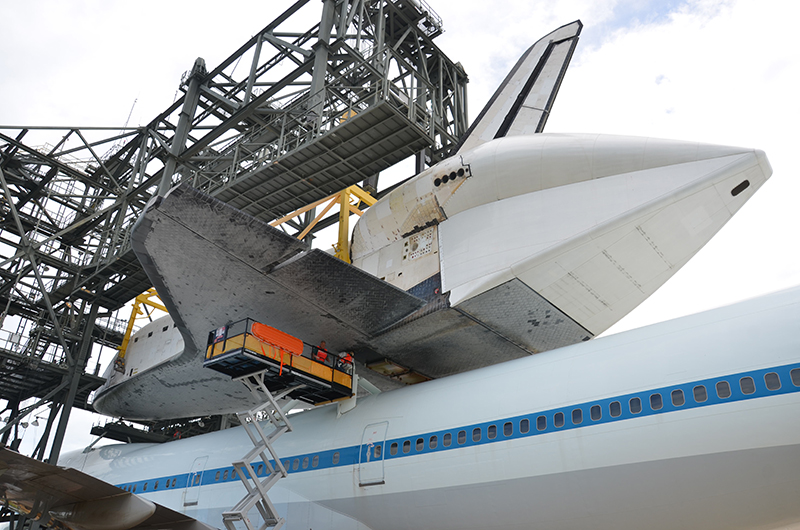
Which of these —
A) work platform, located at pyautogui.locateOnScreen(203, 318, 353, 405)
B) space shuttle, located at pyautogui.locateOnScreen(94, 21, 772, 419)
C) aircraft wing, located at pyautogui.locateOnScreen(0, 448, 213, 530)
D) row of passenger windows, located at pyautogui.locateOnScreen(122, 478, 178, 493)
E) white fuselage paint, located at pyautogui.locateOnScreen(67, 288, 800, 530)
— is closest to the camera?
white fuselage paint, located at pyautogui.locateOnScreen(67, 288, 800, 530)

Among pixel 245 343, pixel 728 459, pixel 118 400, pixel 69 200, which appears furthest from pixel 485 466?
pixel 69 200

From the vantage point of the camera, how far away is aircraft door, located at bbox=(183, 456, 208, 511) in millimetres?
13930

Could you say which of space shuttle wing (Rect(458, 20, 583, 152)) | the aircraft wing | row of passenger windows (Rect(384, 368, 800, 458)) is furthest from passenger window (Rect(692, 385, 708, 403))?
the aircraft wing

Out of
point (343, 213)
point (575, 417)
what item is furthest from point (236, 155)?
point (575, 417)

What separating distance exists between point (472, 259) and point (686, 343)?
13.9ft

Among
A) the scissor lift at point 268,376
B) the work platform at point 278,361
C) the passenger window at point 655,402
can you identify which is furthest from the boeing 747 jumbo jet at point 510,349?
the work platform at point 278,361

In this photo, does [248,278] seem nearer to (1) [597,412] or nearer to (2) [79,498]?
(2) [79,498]

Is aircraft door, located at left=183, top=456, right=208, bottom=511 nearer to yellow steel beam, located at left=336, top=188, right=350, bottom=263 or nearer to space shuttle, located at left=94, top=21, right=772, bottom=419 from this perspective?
space shuttle, located at left=94, top=21, right=772, bottom=419

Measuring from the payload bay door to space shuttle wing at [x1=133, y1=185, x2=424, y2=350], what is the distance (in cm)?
233

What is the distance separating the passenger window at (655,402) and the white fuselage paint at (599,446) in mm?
62

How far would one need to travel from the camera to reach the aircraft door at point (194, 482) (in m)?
13.9

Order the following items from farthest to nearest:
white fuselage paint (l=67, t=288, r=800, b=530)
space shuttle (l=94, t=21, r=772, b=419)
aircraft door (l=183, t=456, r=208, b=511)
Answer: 1. aircraft door (l=183, t=456, r=208, b=511)
2. space shuttle (l=94, t=21, r=772, b=419)
3. white fuselage paint (l=67, t=288, r=800, b=530)

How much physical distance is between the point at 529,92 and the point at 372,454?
8.70 m

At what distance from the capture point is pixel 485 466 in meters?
8.63
